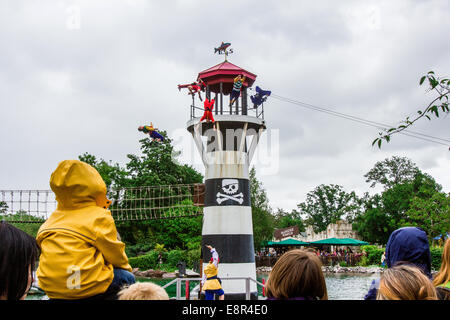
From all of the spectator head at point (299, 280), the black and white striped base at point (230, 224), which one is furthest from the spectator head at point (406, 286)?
the black and white striped base at point (230, 224)

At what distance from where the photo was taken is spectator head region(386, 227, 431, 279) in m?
3.99

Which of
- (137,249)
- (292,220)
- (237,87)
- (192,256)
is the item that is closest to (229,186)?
(237,87)

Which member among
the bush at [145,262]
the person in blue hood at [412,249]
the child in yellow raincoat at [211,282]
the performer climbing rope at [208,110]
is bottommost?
the bush at [145,262]

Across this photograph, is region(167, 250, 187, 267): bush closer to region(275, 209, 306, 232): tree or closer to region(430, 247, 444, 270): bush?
region(430, 247, 444, 270): bush

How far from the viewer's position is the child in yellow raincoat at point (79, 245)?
351 centimetres

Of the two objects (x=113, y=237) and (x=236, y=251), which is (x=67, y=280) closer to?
(x=113, y=237)

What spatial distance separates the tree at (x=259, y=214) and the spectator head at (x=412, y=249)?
120 ft

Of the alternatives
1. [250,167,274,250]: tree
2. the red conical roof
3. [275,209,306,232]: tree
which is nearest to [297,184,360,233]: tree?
[275,209,306,232]: tree

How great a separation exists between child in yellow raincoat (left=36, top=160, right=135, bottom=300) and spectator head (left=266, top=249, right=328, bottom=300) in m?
1.41

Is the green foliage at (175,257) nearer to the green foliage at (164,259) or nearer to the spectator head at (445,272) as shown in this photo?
the green foliage at (164,259)

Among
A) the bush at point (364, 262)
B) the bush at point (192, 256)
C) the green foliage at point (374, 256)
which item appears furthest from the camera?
the bush at point (364, 262)

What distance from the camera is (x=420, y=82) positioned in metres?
3.78
